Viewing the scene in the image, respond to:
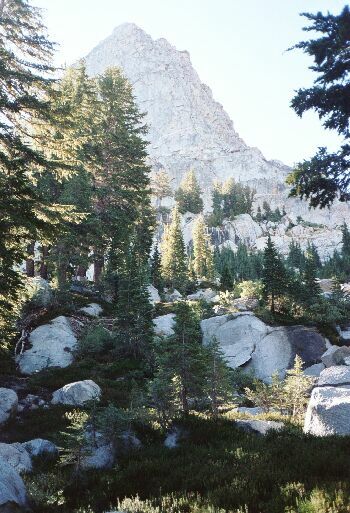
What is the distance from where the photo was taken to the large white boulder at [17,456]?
31.6 ft

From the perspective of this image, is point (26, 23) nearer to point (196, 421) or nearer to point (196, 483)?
point (196, 421)

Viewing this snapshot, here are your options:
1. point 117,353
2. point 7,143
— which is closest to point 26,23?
point 7,143

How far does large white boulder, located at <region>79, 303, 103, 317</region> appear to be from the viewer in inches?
1083

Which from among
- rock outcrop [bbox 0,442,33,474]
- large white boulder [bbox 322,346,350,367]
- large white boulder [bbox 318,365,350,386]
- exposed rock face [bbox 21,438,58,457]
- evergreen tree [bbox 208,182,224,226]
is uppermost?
evergreen tree [bbox 208,182,224,226]

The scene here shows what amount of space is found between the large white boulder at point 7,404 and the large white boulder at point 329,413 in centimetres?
977

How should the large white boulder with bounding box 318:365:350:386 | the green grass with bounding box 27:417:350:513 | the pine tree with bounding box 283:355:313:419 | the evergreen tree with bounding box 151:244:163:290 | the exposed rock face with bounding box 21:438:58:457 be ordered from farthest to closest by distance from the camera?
the evergreen tree with bounding box 151:244:163:290
the pine tree with bounding box 283:355:313:419
the large white boulder with bounding box 318:365:350:386
the exposed rock face with bounding box 21:438:58:457
the green grass with bounding box 27:417:350:513

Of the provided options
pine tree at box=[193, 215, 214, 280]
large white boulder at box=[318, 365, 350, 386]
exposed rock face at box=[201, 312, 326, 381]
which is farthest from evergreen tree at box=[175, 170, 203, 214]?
large white boulder at box=[318, 365, 350, 386]

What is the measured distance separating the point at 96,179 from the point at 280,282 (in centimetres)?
1847

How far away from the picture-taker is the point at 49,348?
21.4 meters

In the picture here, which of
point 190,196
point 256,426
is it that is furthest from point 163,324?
point 190,196

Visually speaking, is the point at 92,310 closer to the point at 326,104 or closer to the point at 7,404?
the point at 7,404

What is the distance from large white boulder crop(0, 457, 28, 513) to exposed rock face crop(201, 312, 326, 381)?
1928 centimetres

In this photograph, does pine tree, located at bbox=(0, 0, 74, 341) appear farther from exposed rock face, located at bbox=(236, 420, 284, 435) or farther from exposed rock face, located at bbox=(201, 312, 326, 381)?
exposed rock face, located at bbox=(201, 312, 326, 381)

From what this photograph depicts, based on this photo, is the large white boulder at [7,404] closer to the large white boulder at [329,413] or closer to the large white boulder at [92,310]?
the large white boulder at [329,413]
